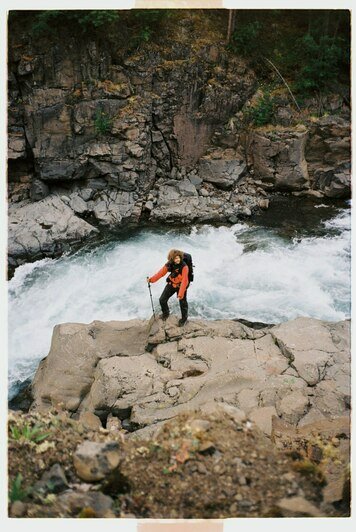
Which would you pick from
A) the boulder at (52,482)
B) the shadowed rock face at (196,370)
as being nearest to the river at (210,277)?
the shadowed rock face at (196,370)

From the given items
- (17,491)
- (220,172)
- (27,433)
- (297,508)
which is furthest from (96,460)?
(220,172)

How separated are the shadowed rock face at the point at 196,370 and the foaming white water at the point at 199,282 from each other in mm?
1631

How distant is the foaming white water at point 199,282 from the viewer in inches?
363

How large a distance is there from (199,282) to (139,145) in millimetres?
6174

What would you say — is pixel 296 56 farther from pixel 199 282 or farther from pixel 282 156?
pixel 199 282

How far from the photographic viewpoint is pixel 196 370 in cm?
640

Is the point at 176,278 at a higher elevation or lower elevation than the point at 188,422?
higher

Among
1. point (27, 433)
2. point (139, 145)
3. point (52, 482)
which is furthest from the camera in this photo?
point (139, 145)

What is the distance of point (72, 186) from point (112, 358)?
9027 mm

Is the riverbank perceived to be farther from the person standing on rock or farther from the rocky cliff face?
the rocky cliff face

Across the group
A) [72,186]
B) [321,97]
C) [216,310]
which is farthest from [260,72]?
[216,310]

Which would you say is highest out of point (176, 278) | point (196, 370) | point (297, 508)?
point (176, 278)

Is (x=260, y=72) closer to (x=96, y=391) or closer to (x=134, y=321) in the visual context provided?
(x=134, y=321)

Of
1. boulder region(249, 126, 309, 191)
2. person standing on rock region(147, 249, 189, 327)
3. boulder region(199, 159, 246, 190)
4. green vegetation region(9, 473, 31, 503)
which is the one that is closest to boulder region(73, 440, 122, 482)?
green vegetation region(9, 473, 31, 503)
